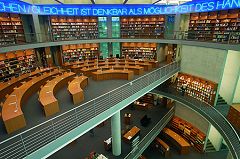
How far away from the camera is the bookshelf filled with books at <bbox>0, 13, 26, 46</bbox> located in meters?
11.9

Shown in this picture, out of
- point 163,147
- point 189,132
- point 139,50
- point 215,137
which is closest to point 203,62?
point 215,137

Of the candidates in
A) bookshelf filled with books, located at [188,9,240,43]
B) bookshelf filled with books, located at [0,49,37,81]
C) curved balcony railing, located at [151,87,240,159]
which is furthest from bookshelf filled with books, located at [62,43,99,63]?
bookshelf filled with books, located at [188,9,240,43]

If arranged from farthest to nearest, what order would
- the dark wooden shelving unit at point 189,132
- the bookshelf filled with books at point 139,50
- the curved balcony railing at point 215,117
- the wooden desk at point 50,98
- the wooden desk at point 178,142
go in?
1. the bookshelf filled with books at point 139,50
2. the dark wooden shelving unit at point 189,132
3. the wooden desk at point 178,142
4. the curved balcony railing at point 215,117
5. the wooden desk at point 50,98

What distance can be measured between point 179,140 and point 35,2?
1617cm

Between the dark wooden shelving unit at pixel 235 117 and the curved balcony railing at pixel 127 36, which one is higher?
the curved balcony railing at pixel 127 36

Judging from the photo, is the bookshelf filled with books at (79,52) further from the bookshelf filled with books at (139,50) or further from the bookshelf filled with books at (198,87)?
the bookshelf filled with books at (198,87)

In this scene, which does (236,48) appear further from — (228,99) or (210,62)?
(228,99)

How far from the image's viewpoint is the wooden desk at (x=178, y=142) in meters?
11.7

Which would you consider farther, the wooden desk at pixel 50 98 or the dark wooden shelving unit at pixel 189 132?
the dark wooden shelving unit at pixel 189 132

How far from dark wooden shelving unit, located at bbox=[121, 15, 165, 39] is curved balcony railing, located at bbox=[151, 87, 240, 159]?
6.06 metres

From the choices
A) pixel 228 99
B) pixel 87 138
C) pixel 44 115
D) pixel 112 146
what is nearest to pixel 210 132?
pixel 228 99

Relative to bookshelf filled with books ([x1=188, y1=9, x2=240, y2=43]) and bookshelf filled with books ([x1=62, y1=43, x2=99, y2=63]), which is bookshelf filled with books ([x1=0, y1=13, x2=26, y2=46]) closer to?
bookshelf filled with books ([x1=62, y1=43, x2=99, y2=63])

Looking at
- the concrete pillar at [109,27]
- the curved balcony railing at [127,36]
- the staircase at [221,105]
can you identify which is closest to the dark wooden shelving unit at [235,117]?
the staircase at [221,105]

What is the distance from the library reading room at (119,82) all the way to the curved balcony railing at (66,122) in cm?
4
